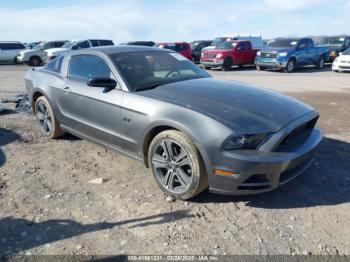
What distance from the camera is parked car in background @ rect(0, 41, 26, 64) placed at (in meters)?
24.9

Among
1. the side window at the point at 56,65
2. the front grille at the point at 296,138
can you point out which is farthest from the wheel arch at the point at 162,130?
the side window at the point at 56,65

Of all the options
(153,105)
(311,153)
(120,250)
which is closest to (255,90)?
(311,153)

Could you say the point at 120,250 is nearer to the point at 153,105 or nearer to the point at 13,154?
the point at 153,105

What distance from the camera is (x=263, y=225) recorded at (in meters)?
3.22

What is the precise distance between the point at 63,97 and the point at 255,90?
110 inches

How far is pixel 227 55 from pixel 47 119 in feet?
51.1

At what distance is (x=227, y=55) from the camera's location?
64.5 ft

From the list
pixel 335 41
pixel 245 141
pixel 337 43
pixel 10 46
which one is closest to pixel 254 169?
pixel 245 141

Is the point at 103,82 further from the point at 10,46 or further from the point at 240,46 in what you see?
the point at 10,46

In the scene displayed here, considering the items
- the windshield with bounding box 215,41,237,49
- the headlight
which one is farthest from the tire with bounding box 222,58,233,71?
the headlight

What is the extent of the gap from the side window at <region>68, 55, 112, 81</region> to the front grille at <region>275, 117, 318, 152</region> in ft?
7.45

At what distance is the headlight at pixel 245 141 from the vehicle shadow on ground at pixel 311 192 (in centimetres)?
77

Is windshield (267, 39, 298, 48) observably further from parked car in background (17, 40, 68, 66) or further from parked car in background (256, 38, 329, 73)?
parked car in background (17, 40, 68, 66)

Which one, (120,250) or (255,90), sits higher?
(255,90)
